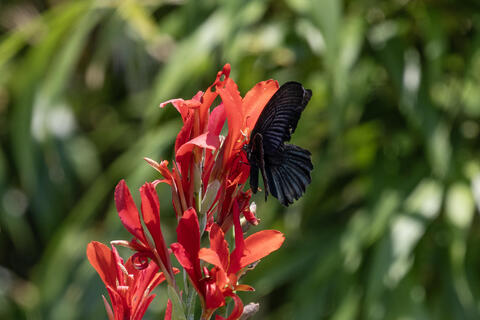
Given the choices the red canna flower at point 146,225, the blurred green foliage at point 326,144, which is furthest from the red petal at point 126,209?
the blurred green foliage at point 326,144

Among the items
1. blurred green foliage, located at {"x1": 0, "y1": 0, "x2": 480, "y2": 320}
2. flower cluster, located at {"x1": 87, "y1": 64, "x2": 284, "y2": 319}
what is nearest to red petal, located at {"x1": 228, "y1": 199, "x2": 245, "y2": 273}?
flower cluster, located at {"x1": 87, "y1": 64, "x2": 284, "y2": 319}

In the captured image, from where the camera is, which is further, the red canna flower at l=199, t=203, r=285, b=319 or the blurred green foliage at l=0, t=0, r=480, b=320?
the blurred green foliage at l=0, t=0, r=480, b=320

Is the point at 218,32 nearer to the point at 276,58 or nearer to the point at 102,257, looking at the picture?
the point at 276,58

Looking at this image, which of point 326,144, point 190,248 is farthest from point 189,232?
point 326,144

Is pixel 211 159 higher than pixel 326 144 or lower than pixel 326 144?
higher

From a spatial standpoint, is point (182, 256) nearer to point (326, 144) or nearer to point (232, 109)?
point (232, 109)

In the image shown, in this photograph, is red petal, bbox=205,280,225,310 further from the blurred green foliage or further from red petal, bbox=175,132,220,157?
the blurred green foliage
